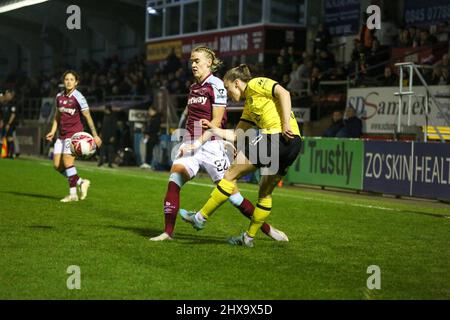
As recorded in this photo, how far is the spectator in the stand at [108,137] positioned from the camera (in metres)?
29.8

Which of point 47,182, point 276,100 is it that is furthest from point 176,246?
point 47,182

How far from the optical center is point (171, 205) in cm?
993

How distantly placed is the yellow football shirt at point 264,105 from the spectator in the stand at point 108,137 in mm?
20501

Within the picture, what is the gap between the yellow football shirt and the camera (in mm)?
9469

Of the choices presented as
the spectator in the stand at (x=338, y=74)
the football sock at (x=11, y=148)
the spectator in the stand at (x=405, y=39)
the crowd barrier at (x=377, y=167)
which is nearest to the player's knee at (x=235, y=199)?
the crowd barrier at (x=377, y=167)

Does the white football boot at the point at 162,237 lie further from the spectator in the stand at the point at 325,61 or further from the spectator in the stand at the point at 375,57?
the spectator in the stand at the point at 325,61

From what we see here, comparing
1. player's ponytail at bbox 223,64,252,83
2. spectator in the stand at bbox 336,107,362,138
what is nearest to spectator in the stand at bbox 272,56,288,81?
spectator in the stand at bbox 336,107,362,138

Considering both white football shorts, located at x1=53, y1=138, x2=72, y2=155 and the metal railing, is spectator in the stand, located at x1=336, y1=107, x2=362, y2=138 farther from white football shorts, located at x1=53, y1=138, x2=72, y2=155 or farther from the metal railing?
white football shorts, located at x1=53, y1=138, x2=72, y2=155

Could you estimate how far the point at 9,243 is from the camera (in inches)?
376

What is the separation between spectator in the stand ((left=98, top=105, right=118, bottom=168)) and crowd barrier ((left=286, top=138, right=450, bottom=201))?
970 cm

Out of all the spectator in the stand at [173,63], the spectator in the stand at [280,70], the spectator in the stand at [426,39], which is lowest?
the spectator in the stand at [280,70]

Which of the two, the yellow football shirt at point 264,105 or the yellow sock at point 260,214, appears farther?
the yellow sock at point 260,214
